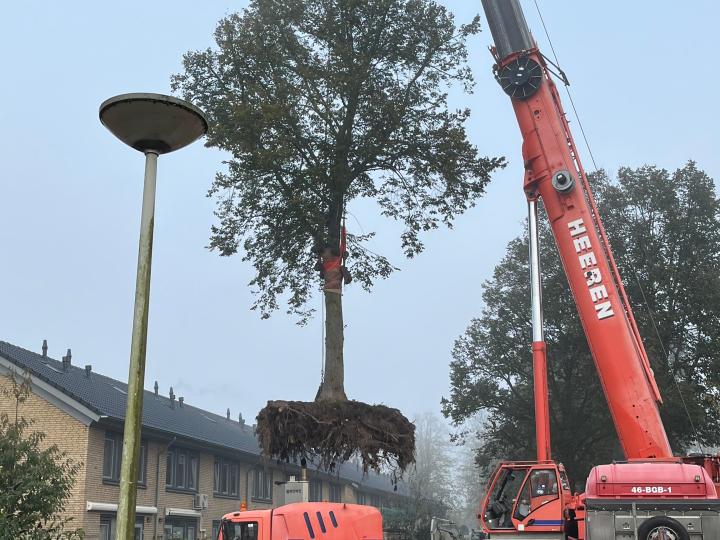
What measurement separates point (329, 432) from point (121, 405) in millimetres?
16049

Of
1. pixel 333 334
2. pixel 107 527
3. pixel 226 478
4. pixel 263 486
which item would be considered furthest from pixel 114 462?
pixel 263 486

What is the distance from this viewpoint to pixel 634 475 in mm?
14359

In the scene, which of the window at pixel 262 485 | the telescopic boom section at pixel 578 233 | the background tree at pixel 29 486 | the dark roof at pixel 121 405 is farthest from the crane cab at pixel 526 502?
the window at pixel 262 485

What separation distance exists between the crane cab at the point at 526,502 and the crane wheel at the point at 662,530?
292 centimetres

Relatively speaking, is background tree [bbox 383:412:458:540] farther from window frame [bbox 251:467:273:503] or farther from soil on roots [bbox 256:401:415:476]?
window frame [bbox 251:467:273:503]

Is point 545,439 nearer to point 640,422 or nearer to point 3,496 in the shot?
point 640,422

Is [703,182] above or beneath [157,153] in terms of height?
above

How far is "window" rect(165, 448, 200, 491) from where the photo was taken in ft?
112

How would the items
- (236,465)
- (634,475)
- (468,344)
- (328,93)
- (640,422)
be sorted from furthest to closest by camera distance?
(468,344) → (236,465) → (328,93) → (640,422) → (634,475)

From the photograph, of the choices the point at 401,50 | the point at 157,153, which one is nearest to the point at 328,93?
the point at 401,50

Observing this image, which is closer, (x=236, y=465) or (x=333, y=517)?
(x=333, y=517)

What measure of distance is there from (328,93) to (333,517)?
1156cm

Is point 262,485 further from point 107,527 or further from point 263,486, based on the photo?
point 107,527

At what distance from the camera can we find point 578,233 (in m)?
18.5
